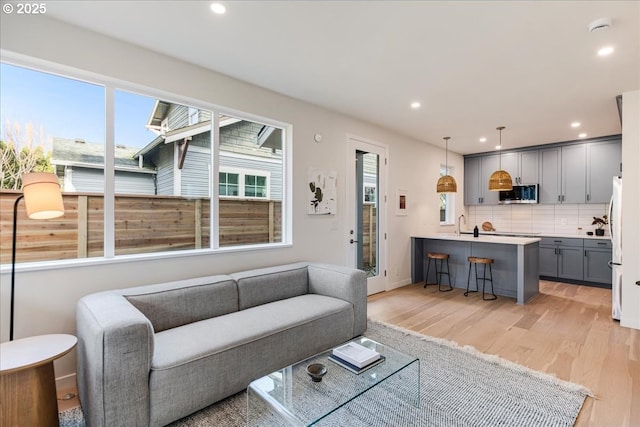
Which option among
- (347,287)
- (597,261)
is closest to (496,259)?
(597,261)

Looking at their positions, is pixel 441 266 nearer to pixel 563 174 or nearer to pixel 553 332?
pixel 553 332

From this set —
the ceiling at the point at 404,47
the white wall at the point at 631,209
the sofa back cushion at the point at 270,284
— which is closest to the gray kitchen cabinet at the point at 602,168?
the ceiling at the point at 404,47

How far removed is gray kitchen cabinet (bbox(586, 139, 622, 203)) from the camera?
5.38 m

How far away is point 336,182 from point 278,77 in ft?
5.22

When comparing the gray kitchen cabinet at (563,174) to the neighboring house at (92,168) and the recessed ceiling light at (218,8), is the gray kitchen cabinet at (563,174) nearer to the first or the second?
the recessed ceiling light at (218,8)

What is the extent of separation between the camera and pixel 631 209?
11.6ft

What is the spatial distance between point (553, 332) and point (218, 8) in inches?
169

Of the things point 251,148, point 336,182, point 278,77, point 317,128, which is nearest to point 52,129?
point 251,148

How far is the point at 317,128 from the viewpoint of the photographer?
13.5 ft

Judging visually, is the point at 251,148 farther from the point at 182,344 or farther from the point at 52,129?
the point at 182,344

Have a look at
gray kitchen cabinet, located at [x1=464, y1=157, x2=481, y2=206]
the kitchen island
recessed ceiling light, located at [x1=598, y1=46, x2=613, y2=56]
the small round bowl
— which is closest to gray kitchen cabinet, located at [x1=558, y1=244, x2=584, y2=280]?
the kitchen island

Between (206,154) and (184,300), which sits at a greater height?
(206,154)

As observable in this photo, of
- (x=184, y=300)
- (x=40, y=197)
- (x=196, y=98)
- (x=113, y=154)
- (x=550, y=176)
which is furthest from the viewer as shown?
(x=550, y=176)

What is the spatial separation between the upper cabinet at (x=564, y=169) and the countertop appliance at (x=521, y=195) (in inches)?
3.2
